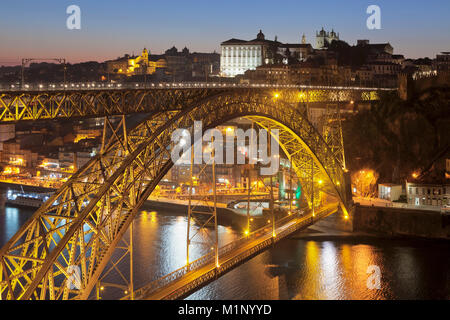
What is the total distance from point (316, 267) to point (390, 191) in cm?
1066

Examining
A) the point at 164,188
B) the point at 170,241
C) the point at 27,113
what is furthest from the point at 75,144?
the point at 27,113

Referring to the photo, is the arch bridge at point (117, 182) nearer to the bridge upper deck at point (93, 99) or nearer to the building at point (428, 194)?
the bridge upper deck at point (93, 99)

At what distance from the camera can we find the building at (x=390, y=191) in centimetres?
3128

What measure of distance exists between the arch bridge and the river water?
160 centimetres

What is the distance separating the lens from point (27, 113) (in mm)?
10648

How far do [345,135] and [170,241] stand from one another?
1491cm

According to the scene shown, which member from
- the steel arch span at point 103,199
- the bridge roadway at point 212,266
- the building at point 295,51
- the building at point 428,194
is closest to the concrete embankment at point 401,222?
the building at point 428,194

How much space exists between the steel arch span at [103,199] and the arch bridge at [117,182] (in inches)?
0.8

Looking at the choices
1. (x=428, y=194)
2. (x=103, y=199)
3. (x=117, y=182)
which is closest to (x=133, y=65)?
(x=428, y=194)

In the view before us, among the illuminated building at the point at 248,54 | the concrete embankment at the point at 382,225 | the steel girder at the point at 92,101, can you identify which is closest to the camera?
the steel girder at the point at 92,101

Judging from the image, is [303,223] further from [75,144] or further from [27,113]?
[75,144]

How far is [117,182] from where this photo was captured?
40.2 ft

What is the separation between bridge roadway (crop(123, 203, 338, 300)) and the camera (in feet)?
43.0

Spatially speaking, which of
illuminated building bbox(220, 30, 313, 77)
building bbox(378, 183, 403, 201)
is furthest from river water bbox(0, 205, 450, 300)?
illuminated building bbox(220, 30, 313, 77)
